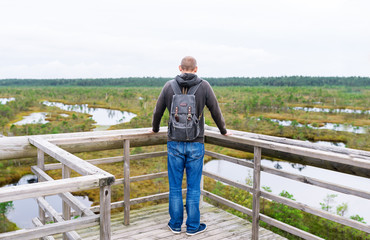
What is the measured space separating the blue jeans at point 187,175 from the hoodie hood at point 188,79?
0.47 meters

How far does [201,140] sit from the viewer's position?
8.83 feet

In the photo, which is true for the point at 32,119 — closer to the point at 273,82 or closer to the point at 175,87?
the point at 175,87

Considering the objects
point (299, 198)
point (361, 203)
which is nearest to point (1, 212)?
point (299, 198)

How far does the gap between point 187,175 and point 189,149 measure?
0.27m

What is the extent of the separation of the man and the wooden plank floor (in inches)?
5.1

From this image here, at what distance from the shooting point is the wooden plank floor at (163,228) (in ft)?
9.73

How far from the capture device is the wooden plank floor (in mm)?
2965

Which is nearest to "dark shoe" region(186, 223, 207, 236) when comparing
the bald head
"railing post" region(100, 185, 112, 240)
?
the bald head

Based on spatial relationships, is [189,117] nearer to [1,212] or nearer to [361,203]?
[1,212]

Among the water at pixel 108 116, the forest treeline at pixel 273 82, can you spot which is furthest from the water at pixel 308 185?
the forest treeline at pixel 273 82

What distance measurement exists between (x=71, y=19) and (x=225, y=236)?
311 feet

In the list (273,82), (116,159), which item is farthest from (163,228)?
(273,82)

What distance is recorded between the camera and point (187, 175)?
111 inches

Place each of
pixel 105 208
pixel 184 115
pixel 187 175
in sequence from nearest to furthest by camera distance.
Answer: pixel 105 208
pixel 184 115
pixel 187 175
